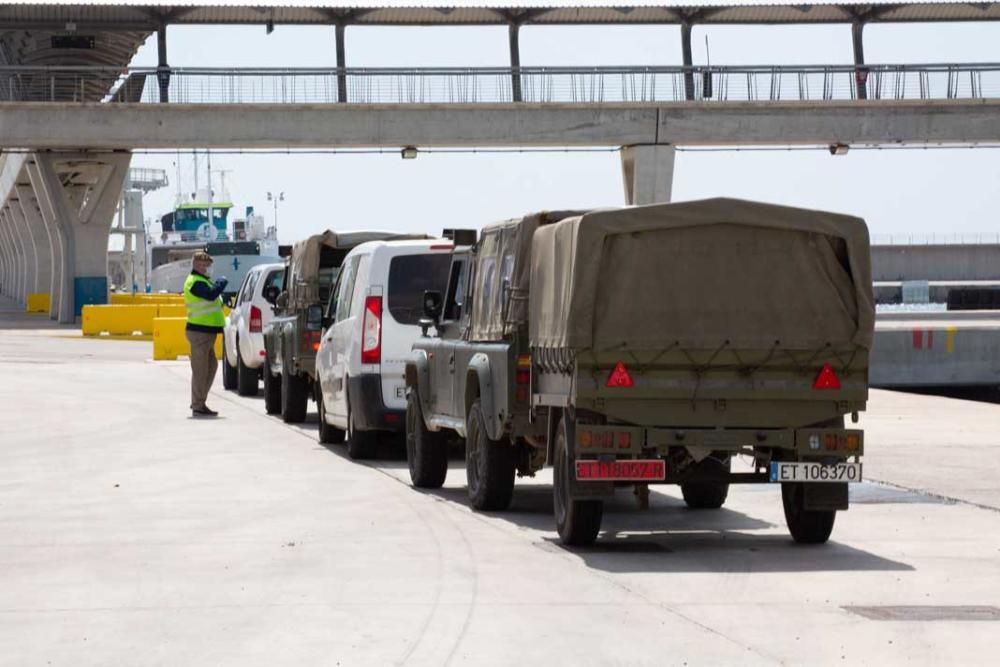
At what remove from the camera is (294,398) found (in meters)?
23.1

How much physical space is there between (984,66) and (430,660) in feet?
177

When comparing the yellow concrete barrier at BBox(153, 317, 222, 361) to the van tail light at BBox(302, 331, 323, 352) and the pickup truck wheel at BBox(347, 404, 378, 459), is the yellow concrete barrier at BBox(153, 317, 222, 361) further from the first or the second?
the pickup truck wheel at BBox(347, 404, 378, 459)

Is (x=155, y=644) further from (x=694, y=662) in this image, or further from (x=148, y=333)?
(x=148, y=333)

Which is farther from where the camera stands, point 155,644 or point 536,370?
point 536,370

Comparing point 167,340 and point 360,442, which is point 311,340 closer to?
point 360,442

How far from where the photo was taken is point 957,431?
21.7 meters

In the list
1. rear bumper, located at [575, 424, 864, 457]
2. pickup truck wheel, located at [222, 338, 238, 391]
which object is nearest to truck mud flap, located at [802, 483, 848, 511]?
rear bumper, located at [575, 424, 864, 457]

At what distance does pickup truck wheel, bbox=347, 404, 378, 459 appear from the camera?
60.0 feet

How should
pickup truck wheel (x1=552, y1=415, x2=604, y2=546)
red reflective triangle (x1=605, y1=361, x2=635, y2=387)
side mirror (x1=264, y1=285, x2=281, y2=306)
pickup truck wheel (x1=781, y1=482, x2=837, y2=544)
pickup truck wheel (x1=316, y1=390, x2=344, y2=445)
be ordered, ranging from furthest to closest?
side mirror (x1=264, y1=285, x2=281, y2=306) < pickup truck wheel (x1=316, y1=390, x2=344, y2=445) < pickup truck wheel (x1=781, y1=482, x2=837, y2=544) < pickup truck wheel (x1=552, y1=415, x2=604, y2=546) < red reflective triangle (x1=605, y1=361, x2=635, y2=387)

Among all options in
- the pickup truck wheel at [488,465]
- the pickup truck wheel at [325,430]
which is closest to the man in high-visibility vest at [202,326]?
the pickup truck wheel at [325,430]

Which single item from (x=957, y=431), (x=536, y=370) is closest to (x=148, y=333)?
(x=957, y=431)

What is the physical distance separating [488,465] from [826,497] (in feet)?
8.75

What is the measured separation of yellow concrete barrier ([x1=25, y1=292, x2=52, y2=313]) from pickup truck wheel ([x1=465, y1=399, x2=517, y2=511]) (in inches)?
2788

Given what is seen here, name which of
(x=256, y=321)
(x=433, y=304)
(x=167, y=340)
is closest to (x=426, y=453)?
(x=433, y=304)
